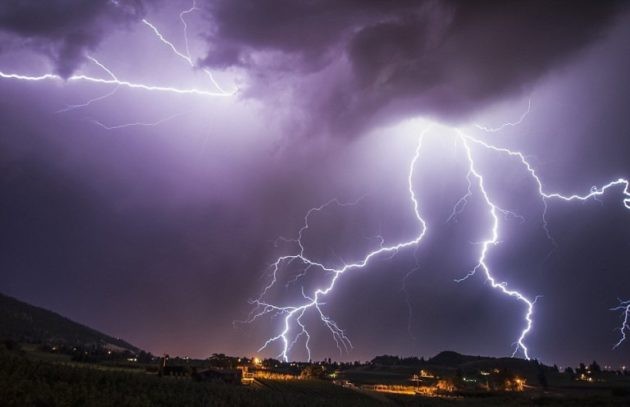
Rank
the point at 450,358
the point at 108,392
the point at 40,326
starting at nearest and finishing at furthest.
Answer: the point at 108,392
the point at 40,326
the point at 450,358

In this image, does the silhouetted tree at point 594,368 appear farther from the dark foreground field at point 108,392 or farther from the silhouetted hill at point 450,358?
the dark foreground field at point 108,392

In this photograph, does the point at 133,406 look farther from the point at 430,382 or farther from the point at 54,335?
the point at 54,335

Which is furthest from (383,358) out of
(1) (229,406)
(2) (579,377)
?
(1) (229,406)

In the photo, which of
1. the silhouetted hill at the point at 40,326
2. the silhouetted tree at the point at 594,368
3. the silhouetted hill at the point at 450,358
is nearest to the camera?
the silhouetted hill at the point at 40,326

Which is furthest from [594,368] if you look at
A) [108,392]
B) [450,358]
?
[108,392]

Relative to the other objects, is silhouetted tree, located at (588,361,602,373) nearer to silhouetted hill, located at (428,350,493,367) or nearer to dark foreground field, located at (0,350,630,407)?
silhouetted hill, located at (428,350,493,367)

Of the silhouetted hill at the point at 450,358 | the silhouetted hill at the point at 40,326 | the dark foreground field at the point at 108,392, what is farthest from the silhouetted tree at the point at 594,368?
the silhouetted hill at the point at 40,326

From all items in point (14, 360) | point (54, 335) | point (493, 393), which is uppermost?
point (54, 335)

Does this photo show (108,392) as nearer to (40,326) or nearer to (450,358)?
(40,326)
